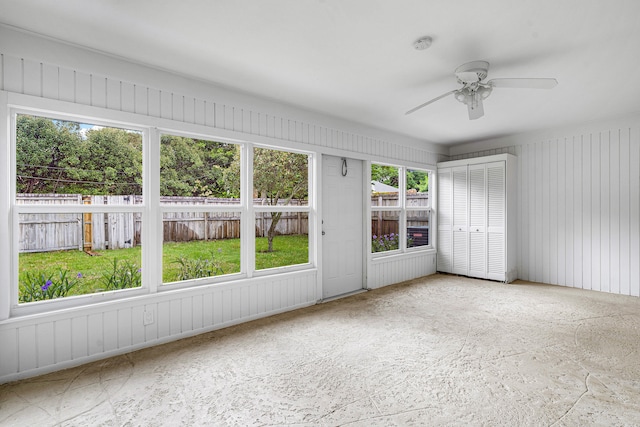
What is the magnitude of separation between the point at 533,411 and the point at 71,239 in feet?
11.6

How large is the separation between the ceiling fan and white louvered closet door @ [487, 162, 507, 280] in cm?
255

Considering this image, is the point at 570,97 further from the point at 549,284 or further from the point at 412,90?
the point at 549,284

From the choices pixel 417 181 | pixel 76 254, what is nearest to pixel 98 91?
pixel 76 254

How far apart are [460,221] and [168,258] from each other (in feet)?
15.9

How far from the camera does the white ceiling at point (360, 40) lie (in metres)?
2.13

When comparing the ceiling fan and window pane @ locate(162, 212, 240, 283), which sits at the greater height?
the ceiling fan

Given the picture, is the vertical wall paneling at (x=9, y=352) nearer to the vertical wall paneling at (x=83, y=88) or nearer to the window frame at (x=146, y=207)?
the window frame at (x=146, y=207)

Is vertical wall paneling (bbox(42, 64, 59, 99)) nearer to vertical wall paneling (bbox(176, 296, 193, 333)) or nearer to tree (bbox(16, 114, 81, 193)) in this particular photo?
tree (bbox(16, 114, 81, 193))

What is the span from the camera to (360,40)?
255 centimetres

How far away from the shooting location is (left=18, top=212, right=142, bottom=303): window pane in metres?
2.55

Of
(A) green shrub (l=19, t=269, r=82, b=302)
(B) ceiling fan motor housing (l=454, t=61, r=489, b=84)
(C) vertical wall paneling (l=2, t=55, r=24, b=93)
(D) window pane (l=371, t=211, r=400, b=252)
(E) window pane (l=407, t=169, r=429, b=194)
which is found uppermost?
(B) ceiling fan motor housing (l=454, t=61, r=489, b=84)

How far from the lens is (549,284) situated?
17.4ft

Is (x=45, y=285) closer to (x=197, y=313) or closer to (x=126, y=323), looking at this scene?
(x=126, y=323)

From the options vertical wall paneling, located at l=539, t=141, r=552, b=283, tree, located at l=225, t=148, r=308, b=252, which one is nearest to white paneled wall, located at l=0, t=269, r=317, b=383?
tree, located at l=225, t=148, r=308, b=252
